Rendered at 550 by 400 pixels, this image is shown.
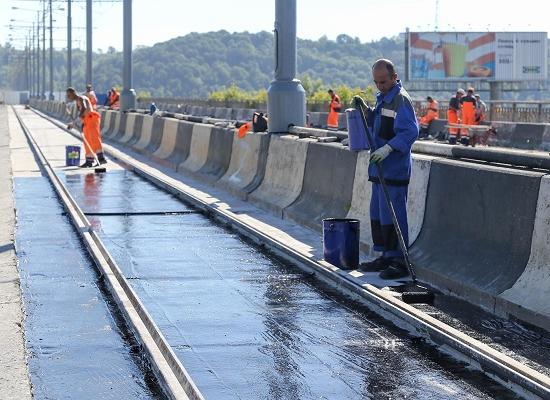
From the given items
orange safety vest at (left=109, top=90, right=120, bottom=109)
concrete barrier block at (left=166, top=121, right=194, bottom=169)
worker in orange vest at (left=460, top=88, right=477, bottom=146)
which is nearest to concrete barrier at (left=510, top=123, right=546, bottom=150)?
worker in orange vest at (left=460, top=88, right=477, bottom=146)

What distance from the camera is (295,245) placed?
1294 centimetres

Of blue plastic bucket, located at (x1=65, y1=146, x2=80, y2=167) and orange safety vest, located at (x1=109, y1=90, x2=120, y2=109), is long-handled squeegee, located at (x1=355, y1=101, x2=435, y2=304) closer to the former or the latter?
blue plastic bucket, located at (x1=65, y1=146, x2=80, y2=167)

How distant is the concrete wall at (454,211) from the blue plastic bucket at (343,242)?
0.52 meters

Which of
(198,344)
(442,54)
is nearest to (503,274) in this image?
(198,344)

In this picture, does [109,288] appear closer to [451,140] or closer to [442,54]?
[451,140]

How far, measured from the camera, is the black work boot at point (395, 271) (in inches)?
409

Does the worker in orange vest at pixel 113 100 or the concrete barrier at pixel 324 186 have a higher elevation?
the worker in orange vest at pixel 113 100

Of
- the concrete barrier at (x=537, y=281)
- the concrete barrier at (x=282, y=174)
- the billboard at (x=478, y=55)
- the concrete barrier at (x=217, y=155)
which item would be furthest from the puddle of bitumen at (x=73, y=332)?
the billboard at (x=478, y=55)

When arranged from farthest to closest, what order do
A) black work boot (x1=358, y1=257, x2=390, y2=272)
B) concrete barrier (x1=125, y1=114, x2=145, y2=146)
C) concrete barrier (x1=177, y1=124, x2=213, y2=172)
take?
concrete barrier (x1=125, y1=114, x2=145, y2=146) < concrete barrier (x1=177, y1=124, x2=213, y2=172) < black work boot (x1=358, y1=257, x2=390, y2=272)

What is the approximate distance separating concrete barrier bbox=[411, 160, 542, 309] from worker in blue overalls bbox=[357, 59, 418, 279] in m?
0.30

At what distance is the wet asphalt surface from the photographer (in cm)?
699

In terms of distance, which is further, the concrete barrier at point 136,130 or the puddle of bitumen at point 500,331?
the concrete barrier at point 136,130

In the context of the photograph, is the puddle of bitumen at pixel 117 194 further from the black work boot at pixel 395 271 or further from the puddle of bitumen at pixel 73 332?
the black work boot at pixel 395 271

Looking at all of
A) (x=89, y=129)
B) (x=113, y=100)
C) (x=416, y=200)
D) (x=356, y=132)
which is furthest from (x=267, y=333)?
(x=113, y=100)
